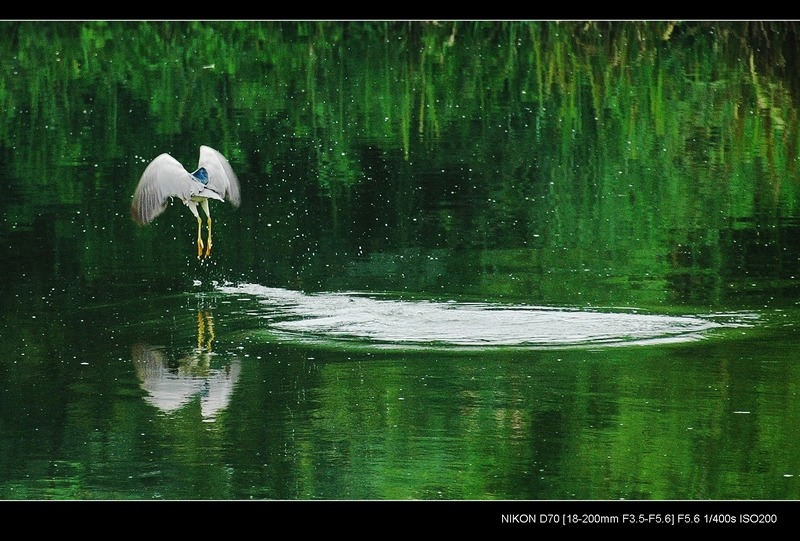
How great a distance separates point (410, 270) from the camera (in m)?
11.4

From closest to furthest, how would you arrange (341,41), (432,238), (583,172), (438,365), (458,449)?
(458,449) < (438,365) < (432,238) < (583,172) < (341,41)

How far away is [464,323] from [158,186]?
2.19 metres

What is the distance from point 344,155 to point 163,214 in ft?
6.94

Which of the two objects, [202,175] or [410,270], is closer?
[410,270]

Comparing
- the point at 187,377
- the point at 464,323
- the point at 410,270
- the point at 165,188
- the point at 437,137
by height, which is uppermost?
the point at 437,137

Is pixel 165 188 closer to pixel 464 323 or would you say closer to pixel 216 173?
pixel 216 173

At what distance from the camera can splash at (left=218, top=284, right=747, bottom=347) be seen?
10.0 meters

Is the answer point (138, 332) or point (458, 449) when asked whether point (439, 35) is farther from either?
point (458, 449)

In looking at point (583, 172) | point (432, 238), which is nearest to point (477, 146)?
point (583, 172)

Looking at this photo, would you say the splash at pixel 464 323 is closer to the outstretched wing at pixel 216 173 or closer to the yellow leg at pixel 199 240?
the yellow leg at pixel 199 240

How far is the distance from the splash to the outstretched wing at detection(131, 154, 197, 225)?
0.97m

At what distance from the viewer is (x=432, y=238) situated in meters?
12.2

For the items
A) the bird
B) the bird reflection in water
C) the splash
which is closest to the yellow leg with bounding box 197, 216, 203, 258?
the bird

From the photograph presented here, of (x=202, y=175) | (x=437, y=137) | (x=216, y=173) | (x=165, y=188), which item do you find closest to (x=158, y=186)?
(x=165, y=188)
